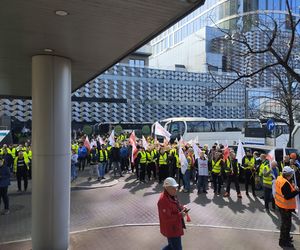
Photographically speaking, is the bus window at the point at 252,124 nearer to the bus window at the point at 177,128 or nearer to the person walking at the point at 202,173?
the bus window at the point at 177,128

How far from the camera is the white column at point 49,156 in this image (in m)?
7.33

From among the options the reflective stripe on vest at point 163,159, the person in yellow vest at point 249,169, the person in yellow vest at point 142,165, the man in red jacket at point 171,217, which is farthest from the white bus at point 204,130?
the man in red jacket at point 171,217

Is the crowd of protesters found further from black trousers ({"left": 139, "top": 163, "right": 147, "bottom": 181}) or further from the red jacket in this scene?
the red jacket

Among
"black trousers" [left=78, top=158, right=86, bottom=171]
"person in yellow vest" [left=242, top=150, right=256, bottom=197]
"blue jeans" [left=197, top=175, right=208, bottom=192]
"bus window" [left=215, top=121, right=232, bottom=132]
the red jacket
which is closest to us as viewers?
the red jacket

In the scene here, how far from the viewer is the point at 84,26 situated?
5414 millimetres

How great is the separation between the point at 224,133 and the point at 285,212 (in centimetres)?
2740

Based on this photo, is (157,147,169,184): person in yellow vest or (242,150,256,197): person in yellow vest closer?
(242,150,256,197): person in yellow vest

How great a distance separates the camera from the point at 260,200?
43.4 ft

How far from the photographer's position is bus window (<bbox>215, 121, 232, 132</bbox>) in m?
34.8

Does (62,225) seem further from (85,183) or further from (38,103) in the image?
(85,183)

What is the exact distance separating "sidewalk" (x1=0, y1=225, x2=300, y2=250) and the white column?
88cm

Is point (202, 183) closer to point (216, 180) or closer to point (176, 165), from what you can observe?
point (216, 180)

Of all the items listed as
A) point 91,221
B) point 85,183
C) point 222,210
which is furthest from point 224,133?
point 91,221

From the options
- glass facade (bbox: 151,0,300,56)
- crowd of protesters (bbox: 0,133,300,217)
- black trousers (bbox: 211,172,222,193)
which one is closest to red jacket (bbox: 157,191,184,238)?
crowd of protesters (bbox: 0,133,300,217)
